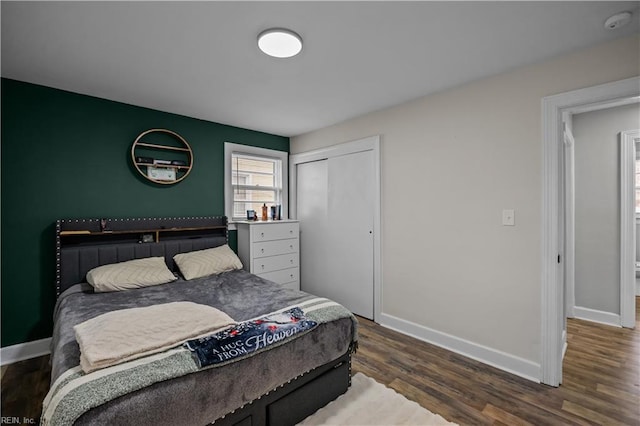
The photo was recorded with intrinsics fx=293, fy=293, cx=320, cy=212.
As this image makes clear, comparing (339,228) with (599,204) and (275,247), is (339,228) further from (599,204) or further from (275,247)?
(599,204)

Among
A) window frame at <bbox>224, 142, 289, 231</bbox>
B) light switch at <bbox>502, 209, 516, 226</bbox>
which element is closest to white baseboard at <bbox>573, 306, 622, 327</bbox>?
light switch at <bbox>502, 209, 516, 226</bbox>

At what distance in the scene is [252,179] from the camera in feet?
14.0

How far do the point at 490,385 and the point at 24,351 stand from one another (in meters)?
3.93

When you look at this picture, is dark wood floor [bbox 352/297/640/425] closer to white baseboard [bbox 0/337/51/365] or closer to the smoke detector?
the smoke detector

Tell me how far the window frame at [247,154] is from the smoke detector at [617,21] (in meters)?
3.60

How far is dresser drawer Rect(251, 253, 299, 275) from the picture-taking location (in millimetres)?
3779

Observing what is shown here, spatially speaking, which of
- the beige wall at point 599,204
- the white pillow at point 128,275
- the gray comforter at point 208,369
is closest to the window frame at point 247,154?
the white pillow at point 128,275

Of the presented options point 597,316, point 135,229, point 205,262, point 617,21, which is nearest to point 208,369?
point 205,262

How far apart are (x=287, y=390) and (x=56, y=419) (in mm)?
1042

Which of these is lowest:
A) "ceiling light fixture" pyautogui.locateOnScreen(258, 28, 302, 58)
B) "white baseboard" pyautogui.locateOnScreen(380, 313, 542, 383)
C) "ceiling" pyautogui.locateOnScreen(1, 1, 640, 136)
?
"white baseboard" pyautogui.locateOnScreen(380, 313, 542, 383)

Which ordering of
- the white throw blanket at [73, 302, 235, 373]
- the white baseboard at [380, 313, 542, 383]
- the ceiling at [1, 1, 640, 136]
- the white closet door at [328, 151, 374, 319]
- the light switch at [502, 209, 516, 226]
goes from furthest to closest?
the white closet door at [328, 151, 374, 319] → the light switch at [502, 209, 516, 226] → the white baseboard at [380, 313, 542, 383] → the ceiling at [1, 1, 640, 136] → the white throw blanket at [73, 302, 235, 373]

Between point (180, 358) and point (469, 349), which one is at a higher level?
point (180, 358)

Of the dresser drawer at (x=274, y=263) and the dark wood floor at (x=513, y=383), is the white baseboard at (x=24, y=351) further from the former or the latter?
the dark wood floor at (x=513, y=383)

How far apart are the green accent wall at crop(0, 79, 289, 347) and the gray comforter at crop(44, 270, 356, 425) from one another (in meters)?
0.51
